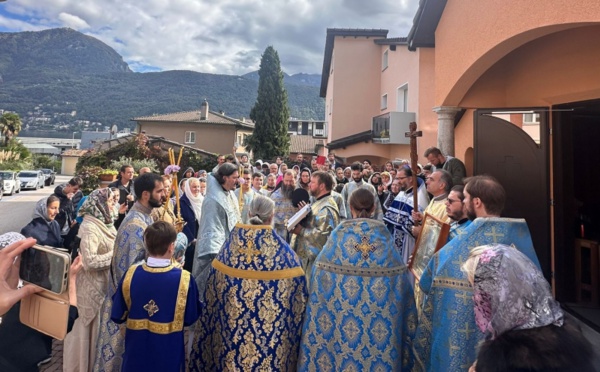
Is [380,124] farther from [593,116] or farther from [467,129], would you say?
[593,116]

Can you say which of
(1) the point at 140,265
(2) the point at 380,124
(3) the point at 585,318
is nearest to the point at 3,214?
(2) the point at 380,124

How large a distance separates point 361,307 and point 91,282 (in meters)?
2.57

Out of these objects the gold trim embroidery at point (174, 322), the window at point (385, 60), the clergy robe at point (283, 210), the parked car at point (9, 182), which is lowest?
the gold trim embroidery at point (174, 322)

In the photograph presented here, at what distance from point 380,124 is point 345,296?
1450 centimetres

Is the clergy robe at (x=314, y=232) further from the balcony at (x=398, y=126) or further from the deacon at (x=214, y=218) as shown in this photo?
the balcony at (x=398, y=126)

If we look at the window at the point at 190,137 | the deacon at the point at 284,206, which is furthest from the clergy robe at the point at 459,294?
the window at the point at 190,137

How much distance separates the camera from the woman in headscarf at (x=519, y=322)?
1473 mm

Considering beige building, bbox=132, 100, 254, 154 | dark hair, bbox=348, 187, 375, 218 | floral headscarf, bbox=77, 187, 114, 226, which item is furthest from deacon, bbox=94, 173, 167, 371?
beige building, bbox=132, 100, 254, 154

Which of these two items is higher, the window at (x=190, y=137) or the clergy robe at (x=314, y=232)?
the window at (x=190, y=137)

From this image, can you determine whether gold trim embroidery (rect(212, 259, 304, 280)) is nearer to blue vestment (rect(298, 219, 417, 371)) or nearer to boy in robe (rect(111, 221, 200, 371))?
blue vestment (rect(298, 219, 417, 371))

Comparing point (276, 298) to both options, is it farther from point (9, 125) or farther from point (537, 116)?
point (9, 125)

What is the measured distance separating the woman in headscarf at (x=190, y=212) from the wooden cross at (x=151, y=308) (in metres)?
2.69

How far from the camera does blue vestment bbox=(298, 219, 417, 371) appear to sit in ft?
9.25

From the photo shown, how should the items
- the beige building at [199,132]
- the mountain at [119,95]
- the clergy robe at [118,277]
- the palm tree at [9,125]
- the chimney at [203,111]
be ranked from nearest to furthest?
the clergy robe at [118,277], the beige building at [199,132], the chimney at [203,111], the palm tree at [9,125], the mountain at [119,95]
